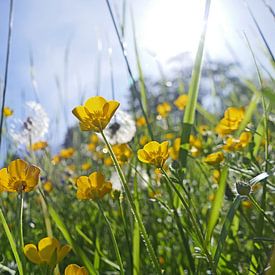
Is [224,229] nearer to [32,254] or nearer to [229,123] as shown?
[32,254]

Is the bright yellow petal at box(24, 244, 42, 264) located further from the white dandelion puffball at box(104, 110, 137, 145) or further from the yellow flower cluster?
the white dandelion puffball at box(104, 110, 137, 145)

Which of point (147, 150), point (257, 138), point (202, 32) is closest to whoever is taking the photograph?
point (147, 150)

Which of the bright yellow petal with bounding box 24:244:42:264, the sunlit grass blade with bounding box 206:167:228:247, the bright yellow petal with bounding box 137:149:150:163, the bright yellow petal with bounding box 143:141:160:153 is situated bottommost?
the sunlit grass blade with bounding box 206:167:228:247

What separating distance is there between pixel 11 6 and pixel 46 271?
A: 66 cm

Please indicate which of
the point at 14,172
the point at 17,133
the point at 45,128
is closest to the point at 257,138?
the point at 14,172

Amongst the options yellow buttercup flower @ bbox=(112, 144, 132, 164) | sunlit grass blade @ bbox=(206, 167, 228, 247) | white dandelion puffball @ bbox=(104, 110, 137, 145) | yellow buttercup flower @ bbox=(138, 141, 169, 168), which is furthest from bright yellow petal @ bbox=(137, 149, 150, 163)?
white dandelion puffball @ bbox=(104, 110, 137, 145)

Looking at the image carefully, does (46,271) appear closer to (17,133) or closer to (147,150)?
(147,150)

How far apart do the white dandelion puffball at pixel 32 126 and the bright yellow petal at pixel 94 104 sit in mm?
855

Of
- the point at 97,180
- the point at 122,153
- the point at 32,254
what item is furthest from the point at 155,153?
the point at 122,153

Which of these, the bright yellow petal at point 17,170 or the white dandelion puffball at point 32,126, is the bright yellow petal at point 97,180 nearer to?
the bright yellow petal at point 17,170

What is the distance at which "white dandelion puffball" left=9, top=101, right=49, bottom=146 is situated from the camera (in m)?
1.57

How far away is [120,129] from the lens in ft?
4.96

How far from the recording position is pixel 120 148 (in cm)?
116

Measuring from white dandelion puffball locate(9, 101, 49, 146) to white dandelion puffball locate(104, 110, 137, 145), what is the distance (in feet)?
0.68
